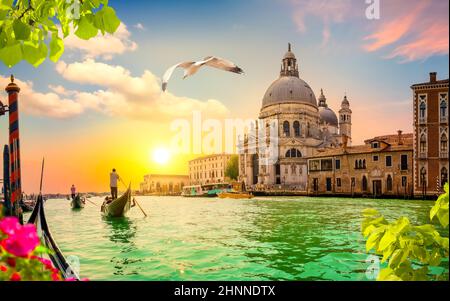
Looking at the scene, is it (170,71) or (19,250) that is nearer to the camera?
(19,250)

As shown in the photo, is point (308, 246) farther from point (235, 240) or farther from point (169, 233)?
point (169, 233)

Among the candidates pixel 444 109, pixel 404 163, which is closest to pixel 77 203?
pixel 444 109

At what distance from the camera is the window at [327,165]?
14780 millimetres

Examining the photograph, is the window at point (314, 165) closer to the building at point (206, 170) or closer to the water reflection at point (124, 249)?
the building at point (206, 170)

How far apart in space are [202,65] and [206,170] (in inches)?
414

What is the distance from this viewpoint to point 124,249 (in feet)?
11.7

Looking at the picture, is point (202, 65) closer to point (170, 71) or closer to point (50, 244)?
point (170, 71)

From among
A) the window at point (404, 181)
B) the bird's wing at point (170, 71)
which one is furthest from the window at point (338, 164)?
the bird's wing at point (170, 71)

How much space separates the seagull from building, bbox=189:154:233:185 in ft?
30.1

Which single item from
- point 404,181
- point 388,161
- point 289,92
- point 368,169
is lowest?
point 404,181

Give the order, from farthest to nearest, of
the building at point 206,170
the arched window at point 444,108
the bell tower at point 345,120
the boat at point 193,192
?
1. the bell tower at point 345,120
2. the boat at point 193,192
3. the building at point 206,170
4. the arched window at point 444,108

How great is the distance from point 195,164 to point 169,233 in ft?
23.2
